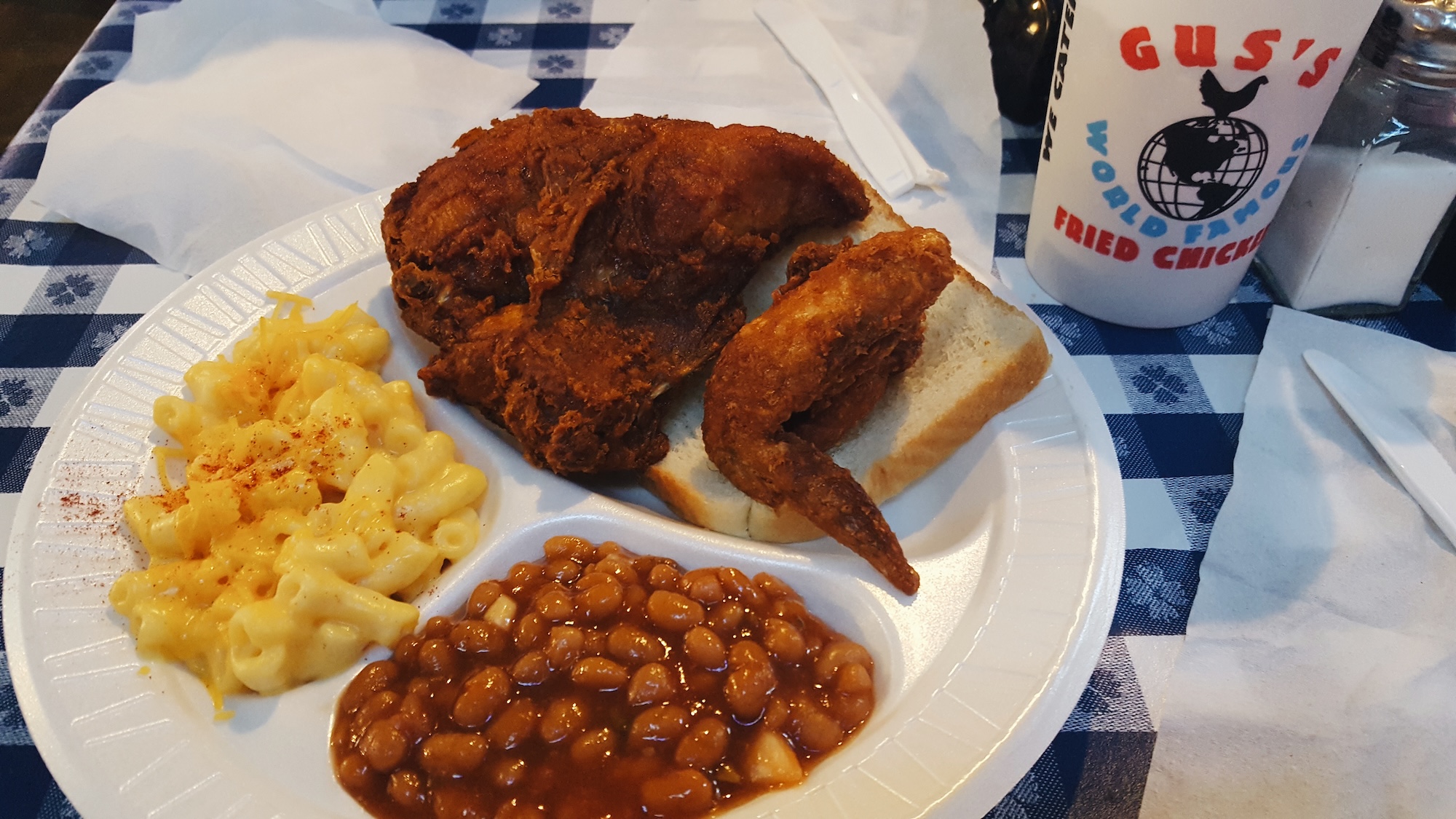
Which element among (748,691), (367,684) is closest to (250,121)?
(367,684)

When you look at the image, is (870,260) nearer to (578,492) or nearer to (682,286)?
(682,286)

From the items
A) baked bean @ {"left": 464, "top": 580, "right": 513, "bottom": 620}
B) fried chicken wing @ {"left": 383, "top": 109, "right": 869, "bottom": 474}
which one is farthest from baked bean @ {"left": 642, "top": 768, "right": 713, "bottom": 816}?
fried chicken wing @ {"left": 383, "top": 109, "right": 869, "bottom": 474}

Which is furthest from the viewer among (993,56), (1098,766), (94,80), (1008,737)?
(94,80)

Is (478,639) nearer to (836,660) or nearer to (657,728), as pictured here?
(657,728)

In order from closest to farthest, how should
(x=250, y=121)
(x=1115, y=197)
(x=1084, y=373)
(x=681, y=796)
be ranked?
1. (x=681, y=796)
2. (x=1115, y=197)
3. (x=1084, y=373)
4. (x=250, y=121)

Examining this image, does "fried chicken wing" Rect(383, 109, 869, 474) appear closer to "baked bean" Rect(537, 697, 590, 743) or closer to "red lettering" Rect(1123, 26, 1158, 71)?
"baked bean" Rect(537, 697, 590, 743)

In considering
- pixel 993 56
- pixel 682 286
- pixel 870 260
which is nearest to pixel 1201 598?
pixel 870 260
